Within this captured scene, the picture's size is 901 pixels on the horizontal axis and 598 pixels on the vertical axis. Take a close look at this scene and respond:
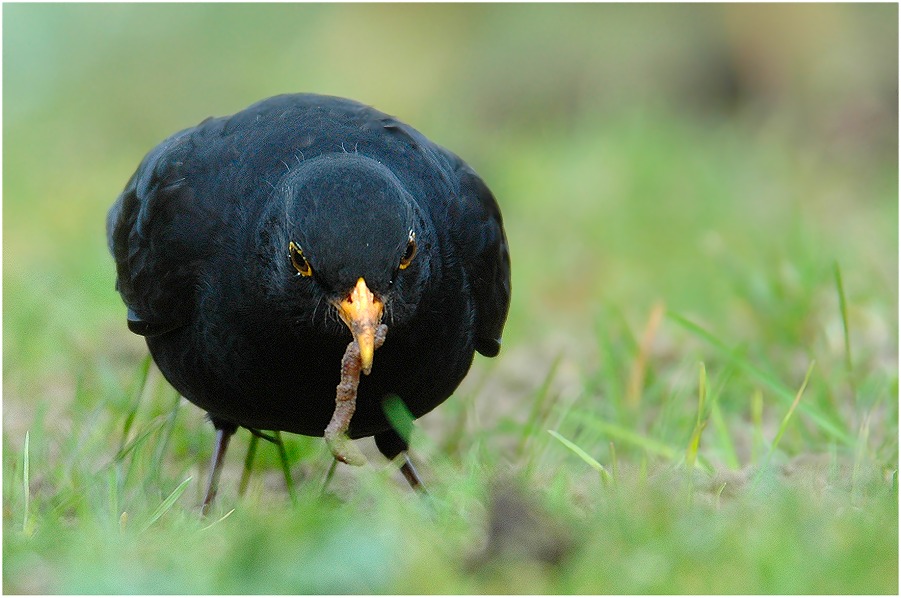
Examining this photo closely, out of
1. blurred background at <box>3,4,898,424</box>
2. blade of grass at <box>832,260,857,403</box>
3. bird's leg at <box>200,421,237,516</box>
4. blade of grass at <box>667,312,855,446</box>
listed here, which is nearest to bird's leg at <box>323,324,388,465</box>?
bird's leg at <box>200,421,237,516</box>

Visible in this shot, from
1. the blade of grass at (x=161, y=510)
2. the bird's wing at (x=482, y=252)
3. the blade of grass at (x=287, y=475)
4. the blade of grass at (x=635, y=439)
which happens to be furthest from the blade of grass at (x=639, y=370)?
the blade of grass at (x=161, y=510)

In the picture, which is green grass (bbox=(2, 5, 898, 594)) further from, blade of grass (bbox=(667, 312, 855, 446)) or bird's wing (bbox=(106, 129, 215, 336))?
bird's wing (bbox=(106, 129, 215, 336))

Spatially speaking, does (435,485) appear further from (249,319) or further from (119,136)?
(119,136)

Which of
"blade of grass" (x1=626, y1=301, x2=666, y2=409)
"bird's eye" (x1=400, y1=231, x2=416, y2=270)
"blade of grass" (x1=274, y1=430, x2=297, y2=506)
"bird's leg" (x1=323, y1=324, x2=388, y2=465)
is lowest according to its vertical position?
"blade of grass" (x1=626, y1=301, x2=666, y2=409)

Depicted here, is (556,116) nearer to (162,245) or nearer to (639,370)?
(639,370)

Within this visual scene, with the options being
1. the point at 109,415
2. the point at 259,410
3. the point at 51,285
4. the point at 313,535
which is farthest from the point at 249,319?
the point at 51,285

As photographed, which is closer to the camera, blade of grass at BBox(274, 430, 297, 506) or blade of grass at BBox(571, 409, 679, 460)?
blade of grass at BBox(274, 430, 297, 506)

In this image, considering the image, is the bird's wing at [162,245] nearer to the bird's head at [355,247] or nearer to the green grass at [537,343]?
the green grass at [537,343]
